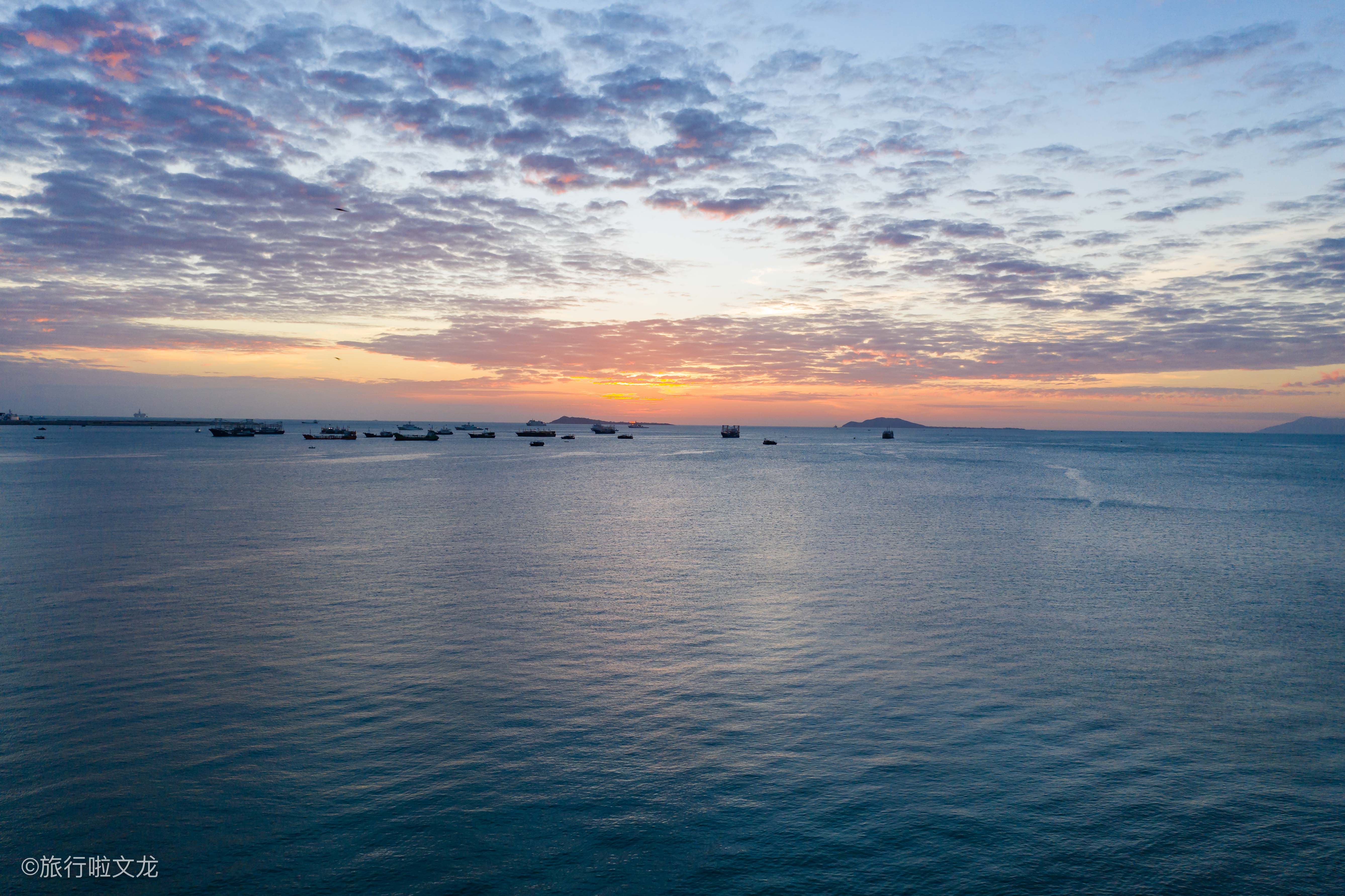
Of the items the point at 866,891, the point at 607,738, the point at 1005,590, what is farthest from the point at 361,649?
the point at 1005,590

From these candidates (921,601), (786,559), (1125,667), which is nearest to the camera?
(1125,667)

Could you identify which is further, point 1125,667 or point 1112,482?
point 1112,482

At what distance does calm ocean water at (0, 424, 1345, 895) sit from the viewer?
40.8ft

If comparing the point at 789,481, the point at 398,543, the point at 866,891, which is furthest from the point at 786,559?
the point at 789,481

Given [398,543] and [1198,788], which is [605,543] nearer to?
[398,543]

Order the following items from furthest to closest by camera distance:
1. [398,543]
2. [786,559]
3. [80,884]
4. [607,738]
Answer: [398,543] < [786,559] < [607,738] < [80,884]

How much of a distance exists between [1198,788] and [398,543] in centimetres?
3831

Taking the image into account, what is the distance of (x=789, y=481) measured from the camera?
94.0 meters

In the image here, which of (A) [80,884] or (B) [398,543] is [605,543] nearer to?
(B) [398,543]

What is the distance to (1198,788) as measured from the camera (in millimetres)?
14766

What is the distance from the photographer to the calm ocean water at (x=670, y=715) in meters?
12.4

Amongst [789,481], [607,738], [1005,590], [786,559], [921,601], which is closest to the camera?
[607,738]

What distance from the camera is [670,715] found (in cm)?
1808

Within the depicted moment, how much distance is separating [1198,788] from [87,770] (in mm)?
21637
